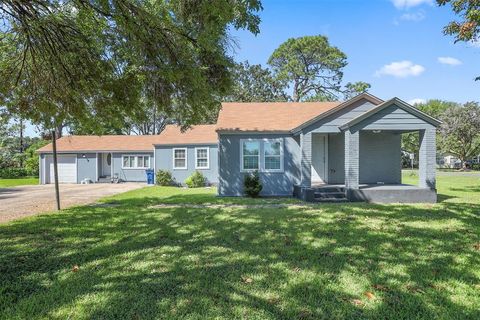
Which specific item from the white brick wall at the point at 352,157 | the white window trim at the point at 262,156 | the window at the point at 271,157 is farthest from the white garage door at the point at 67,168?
the white brick wall at the point at 352,157

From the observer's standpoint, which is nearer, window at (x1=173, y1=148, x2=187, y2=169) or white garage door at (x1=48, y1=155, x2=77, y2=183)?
window at (x1=173, y1=148, x2=187, y2=169)

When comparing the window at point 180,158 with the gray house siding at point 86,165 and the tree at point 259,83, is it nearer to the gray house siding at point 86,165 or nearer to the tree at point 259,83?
the gray house siding at point 86,165

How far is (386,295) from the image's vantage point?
392 centimetres

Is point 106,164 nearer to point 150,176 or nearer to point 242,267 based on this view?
point 150,176

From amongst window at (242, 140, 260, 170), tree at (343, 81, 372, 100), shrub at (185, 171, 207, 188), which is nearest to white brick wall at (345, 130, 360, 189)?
window at (242, 140, 260, 170)

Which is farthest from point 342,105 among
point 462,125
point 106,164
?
point 462,125

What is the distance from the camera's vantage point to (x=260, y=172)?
14680mm

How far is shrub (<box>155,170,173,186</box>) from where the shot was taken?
2159cm

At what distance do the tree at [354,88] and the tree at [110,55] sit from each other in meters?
30.3

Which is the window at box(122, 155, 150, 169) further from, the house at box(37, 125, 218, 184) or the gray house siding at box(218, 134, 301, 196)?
the gray house siding at box(218, 134, 301, 196)

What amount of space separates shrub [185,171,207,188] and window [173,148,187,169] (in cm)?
146

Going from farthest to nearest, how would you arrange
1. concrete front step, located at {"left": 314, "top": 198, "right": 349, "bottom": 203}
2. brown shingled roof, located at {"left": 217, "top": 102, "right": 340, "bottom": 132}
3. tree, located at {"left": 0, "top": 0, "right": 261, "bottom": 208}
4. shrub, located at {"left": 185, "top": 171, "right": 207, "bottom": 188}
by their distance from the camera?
shrub, located at {"left": 185, "top": 171, "right": 207, "bottom": 188}
brown shingled roof, located at {"left": 217, "top": 102, "right": 340, "bottom": 132}
concrete front step, located at {"left": 314, "top": 198, "right": 349, "bottom": 203}
tree, located at {"left": 0, "top": 0, "right": 261, "bottom": 208}

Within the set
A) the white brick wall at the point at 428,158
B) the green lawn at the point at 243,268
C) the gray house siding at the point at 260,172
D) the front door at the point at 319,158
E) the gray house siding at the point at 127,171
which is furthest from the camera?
the gray house siding at the point at 127,171

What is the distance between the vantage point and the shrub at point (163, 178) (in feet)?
70.8
